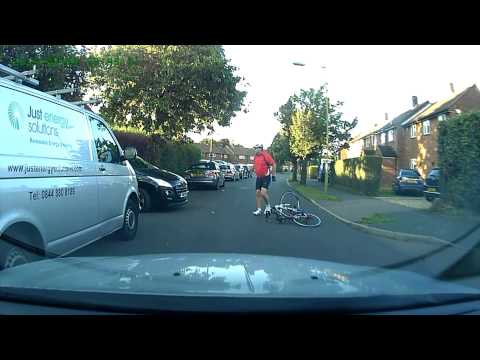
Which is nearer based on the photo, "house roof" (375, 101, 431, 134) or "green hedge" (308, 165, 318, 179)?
"house roof" (375, 101, 431, 134)

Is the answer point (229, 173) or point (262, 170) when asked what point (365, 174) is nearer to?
point (262, 170)

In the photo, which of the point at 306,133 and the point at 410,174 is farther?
the point at 306,133

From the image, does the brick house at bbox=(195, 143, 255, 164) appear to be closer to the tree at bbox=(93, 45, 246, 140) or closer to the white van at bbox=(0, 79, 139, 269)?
the tree at bbox=(93, 45, 246, 140)

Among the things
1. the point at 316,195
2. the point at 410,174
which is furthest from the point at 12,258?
the point at 410,174

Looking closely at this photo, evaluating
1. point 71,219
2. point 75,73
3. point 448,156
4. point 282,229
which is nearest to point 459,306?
point 71,219

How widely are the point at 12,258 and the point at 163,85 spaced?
51.6 feet

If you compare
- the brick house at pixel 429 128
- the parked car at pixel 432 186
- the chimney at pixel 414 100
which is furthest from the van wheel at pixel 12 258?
the chimney at pixel 414 100

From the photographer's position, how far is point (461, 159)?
10.8 meters

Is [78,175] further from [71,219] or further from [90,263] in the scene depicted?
[90,263]

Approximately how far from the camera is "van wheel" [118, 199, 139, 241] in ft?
23.0

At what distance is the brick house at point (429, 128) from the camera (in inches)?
1236

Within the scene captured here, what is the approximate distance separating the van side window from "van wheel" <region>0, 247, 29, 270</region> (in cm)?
220

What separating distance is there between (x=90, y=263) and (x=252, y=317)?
177cm

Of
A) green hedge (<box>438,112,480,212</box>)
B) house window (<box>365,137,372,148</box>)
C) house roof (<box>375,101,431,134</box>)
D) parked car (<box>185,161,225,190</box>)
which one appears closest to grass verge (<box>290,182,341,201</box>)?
parked car (<box>185,161,225,190</box>)
